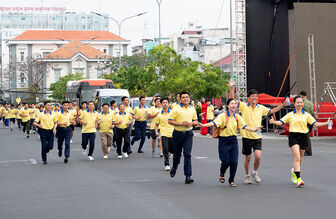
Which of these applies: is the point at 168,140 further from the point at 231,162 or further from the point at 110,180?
the point at 231,162

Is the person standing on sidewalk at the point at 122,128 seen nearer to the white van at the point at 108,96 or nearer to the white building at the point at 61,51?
the white van at the point at 108,96

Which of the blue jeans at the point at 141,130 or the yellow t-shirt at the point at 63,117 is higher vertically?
the yellow t-shirt at the point at 63,117

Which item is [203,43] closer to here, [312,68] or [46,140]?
[312,68]

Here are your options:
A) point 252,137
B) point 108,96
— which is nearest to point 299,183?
point 252,137

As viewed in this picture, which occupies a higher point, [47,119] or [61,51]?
[61,51]

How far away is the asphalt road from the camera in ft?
27.7

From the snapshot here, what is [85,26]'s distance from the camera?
180375mm

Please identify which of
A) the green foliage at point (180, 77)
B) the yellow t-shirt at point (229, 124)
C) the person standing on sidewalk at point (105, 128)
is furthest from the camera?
the green foliage at point (180, 77)

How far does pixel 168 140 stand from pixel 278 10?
16805mm

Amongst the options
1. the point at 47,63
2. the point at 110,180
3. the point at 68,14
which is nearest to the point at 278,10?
the point at 110,180

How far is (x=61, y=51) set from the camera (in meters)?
116

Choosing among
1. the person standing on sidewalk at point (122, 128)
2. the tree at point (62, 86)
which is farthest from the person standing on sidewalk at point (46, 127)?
the tree at point (62, 86)

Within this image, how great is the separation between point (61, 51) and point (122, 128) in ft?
328

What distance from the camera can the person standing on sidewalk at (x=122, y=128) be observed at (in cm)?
1817
